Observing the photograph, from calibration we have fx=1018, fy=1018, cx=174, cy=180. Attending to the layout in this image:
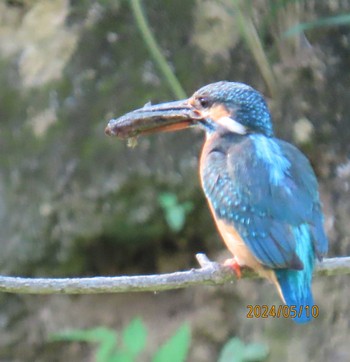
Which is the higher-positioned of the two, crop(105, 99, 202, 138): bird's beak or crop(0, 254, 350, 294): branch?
crop(105, 99, 202, 138): bird's beak

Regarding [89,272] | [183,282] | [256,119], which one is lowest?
[89,272]

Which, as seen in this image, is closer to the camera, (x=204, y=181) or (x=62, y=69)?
(x=204, y=181)

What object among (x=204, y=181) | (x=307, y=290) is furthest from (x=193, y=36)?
(x=307, y=290)

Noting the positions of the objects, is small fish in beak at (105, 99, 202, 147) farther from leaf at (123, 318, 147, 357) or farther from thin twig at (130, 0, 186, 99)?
leaf at (123, 318, 147, 357)

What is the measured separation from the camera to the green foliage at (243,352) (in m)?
3.95

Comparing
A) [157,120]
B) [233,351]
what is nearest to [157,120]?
[157,120]

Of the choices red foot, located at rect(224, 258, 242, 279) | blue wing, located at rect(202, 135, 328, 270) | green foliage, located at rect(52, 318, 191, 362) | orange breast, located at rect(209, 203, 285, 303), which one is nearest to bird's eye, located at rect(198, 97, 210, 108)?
blue wing, located at rect(202, 135, 328, 270)

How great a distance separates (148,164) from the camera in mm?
4047

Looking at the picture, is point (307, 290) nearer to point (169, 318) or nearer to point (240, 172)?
point (240, 172)

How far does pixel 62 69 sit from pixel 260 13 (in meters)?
0.84

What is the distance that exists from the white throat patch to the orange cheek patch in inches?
0.5

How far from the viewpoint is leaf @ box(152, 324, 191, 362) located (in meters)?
3.63

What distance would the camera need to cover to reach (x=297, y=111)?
4113 millimetres

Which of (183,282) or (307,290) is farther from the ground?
(183,282)
